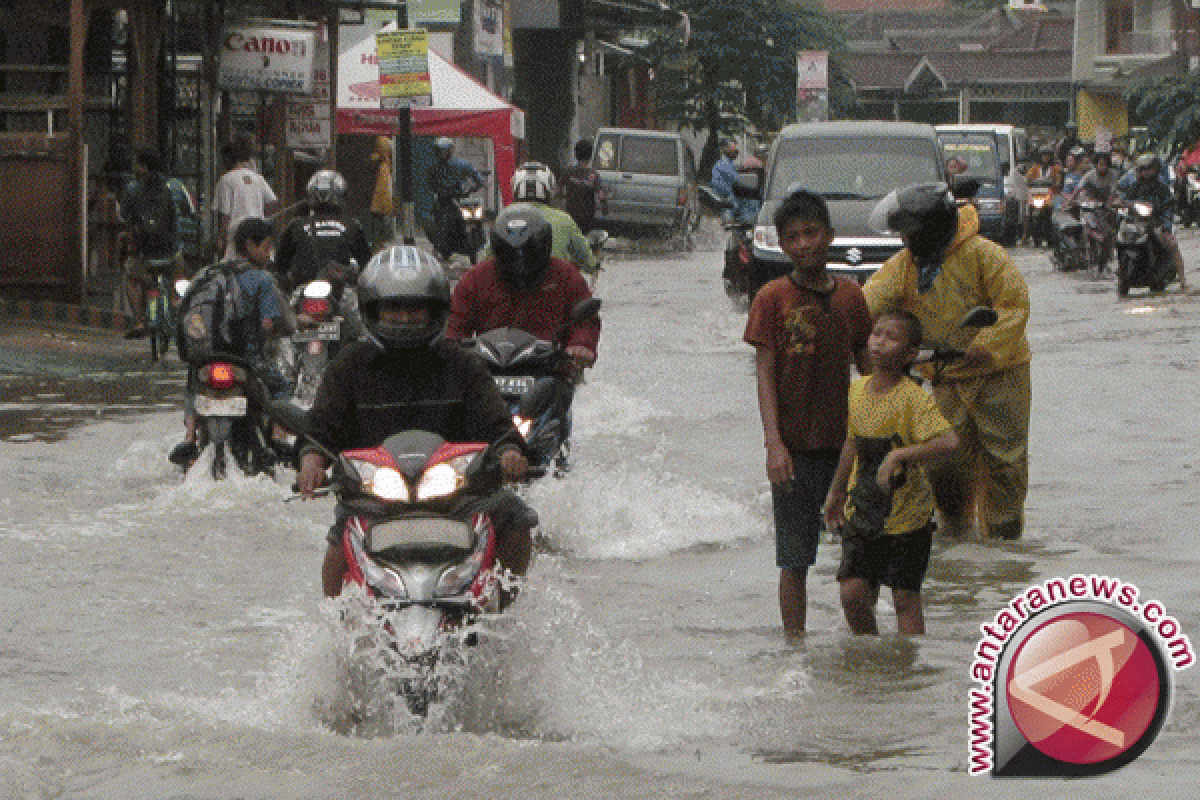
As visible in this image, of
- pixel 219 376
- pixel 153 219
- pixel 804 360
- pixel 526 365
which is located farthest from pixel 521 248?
pixel 153 219

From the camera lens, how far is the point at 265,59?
2528 cm

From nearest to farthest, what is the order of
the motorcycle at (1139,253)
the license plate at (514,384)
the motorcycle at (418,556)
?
1. the motorcycle at (418,556)
2. the license plate at (514,384)
3. the motorcycle at (1139,253)

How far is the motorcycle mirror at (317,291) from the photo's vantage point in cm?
1505

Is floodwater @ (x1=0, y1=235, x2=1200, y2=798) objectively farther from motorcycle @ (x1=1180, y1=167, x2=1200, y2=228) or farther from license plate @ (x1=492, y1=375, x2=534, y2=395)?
motorcycle @ (x1=1180, y1=167, x2=1200, y2=228)

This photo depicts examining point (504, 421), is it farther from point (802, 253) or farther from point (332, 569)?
point (802, 253)

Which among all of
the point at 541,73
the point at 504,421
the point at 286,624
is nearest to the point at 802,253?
the point at 504,421

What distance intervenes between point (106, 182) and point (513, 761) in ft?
56.6

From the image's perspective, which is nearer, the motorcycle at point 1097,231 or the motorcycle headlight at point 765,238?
the motorcycle headlight at point 765,238

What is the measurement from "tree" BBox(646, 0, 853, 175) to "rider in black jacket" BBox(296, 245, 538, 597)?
163 ft

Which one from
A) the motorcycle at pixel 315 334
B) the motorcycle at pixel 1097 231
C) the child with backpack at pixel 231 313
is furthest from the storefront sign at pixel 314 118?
the child with backpack at pixel 231 313

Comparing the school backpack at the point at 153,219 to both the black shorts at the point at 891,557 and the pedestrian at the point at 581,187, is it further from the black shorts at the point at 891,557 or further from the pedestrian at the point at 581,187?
the pedestrian at the point at 581,187

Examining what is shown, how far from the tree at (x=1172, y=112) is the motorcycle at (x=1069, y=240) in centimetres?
2424

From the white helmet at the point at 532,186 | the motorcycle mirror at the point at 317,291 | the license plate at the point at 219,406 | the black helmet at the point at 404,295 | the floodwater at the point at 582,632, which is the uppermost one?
the white helmet at the point at 532,186

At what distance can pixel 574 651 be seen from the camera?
8.01 meters
